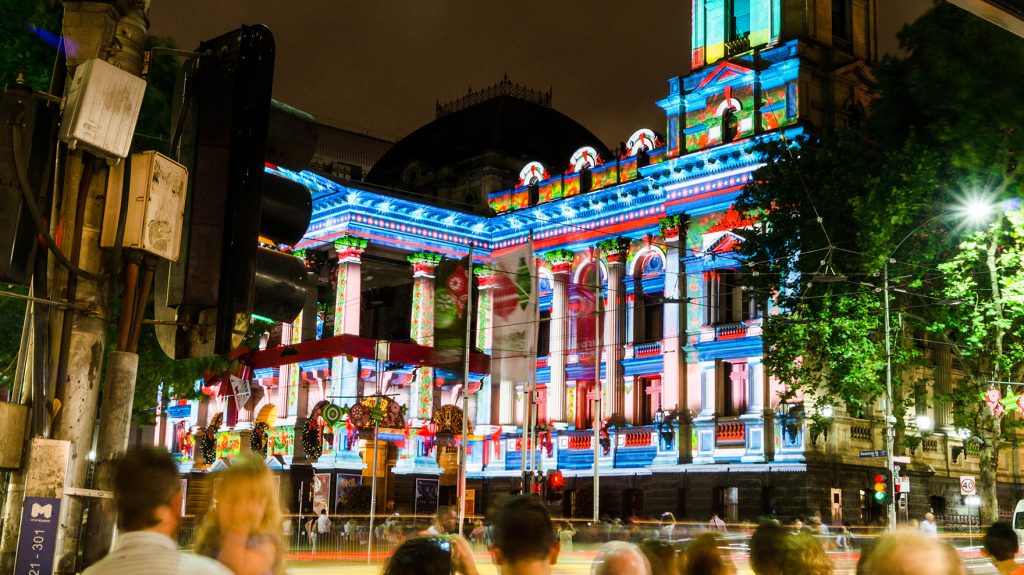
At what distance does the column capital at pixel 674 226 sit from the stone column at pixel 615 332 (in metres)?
2.21

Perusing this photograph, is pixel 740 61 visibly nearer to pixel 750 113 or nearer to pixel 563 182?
Answer: pixel 750 113

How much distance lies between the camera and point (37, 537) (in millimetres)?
5117

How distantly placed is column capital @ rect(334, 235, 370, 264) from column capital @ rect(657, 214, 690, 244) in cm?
1320

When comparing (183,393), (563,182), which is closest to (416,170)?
(563,182)

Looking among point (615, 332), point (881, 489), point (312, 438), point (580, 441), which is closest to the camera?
point (881, 489)

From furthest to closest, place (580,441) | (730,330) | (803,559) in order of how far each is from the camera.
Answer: (580,441) < (730,330) < (803,559)

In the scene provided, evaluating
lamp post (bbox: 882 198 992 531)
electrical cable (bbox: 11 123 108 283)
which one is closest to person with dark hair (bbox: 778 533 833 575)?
electrical cable (bbox: 11 123 108 283)

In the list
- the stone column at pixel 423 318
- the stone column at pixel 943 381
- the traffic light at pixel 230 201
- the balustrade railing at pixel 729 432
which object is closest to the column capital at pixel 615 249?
the balustrade railing at pixel 729 432

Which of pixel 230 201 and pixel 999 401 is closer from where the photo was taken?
pixel 230 201

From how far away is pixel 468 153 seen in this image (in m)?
58.5

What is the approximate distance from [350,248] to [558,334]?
9.54 meters

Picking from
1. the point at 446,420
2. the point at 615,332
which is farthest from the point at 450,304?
the point at 446,420

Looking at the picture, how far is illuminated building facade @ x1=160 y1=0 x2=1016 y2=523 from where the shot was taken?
42469 mm

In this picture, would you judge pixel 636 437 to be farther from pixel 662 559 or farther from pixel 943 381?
pixel 662 559
